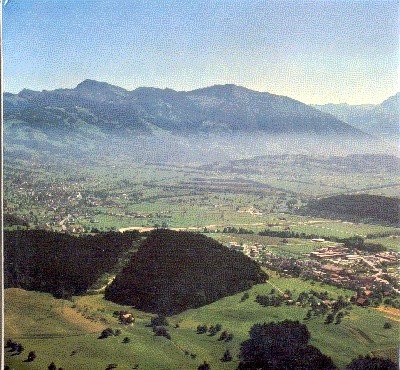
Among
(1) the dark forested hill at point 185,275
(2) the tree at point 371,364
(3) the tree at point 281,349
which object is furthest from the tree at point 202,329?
(2) the tree at point 371,364

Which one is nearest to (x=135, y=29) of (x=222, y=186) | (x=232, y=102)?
(x=232, y=102)

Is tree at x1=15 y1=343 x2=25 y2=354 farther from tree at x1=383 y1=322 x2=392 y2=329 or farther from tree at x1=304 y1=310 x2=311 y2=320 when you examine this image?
tree at x1=383 y1=322 x2=392 y2=329

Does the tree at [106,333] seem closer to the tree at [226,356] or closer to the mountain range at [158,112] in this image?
the tree at [226,356]

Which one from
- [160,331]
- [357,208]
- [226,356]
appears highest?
[357,208]

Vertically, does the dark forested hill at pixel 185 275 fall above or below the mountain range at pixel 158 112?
below

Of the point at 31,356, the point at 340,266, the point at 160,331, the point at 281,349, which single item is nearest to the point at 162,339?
the point at 160,331

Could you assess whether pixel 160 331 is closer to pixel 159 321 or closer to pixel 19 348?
pixel 159 321

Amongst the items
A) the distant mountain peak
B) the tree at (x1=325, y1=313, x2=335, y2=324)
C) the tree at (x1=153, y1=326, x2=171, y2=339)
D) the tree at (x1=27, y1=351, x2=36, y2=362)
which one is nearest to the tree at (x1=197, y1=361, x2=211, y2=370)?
the tree at (x1=153, y1=326, x2=171, y2=339)

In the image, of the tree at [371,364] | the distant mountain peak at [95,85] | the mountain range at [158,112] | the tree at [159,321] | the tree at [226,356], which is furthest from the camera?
the distant mountain peak at [95,85]
